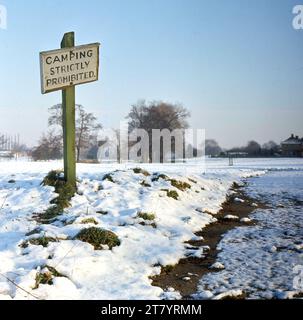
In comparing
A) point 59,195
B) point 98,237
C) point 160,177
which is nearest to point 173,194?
point 160,177

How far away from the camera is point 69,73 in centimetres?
919

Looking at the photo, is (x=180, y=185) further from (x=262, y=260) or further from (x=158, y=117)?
(x=158, y=117)

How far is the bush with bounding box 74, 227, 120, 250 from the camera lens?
580cm

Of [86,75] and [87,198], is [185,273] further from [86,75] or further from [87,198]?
[86,75]

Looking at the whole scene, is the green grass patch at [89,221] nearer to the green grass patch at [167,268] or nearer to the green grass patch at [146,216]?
the green grass patch at [146,216]

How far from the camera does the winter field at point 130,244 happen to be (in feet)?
14.2

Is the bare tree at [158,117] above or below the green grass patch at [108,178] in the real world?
above

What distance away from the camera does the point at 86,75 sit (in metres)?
9.39

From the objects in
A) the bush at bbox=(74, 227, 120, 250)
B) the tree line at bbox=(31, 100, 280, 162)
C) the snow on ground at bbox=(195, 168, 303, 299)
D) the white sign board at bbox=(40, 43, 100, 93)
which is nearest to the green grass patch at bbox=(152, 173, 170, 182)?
the snow on ground at bbox=(195, 168, 303, 299)

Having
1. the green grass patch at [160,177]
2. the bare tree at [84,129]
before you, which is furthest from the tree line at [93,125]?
the green grass patch at [160,177]

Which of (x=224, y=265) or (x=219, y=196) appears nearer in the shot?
(x=224, y=265)

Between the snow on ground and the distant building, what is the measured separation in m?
76.5
